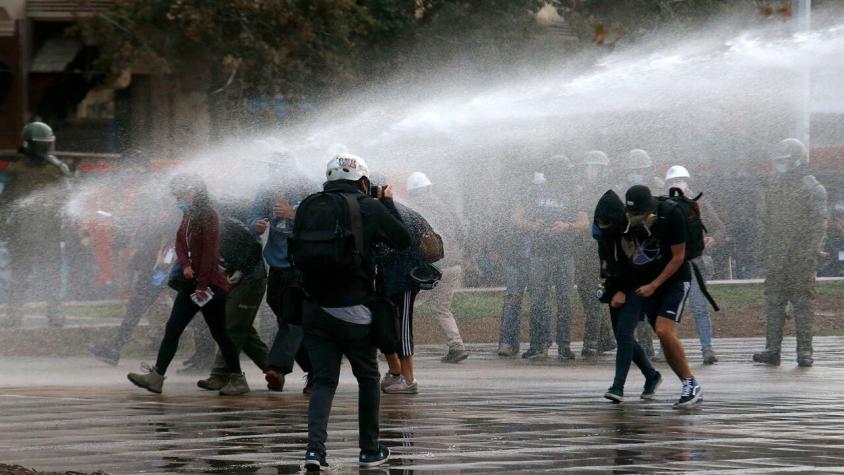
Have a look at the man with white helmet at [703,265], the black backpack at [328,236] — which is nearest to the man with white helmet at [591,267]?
the man with white helmet at [703,265]

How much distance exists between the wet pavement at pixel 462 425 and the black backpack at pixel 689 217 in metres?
1.10

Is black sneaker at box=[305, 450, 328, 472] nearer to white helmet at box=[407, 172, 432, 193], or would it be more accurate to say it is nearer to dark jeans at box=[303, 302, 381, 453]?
dark jeans at box=[303, 302, 381, 453]

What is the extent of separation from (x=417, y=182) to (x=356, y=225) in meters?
8.07

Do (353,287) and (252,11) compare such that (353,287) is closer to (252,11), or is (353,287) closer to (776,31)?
(776,31)

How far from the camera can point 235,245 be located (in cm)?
1448

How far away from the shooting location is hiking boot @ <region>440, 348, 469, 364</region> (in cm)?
1766

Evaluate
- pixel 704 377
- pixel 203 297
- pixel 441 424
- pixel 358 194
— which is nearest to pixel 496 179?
pixel 704 377

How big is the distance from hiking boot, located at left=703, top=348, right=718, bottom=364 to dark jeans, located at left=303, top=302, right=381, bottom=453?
8213mm

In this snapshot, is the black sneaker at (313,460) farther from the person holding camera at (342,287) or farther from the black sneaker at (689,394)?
the black sneaker at (689,394)

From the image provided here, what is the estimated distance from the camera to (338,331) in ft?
31.5

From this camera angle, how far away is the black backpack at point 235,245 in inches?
568

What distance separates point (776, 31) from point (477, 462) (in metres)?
13.0

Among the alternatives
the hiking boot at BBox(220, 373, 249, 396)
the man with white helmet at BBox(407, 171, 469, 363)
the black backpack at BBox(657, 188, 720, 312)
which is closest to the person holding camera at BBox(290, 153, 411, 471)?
the black backpack at BBox(657, 188, 720, 312)

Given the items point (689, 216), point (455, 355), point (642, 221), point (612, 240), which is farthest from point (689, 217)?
point (455, 355)
